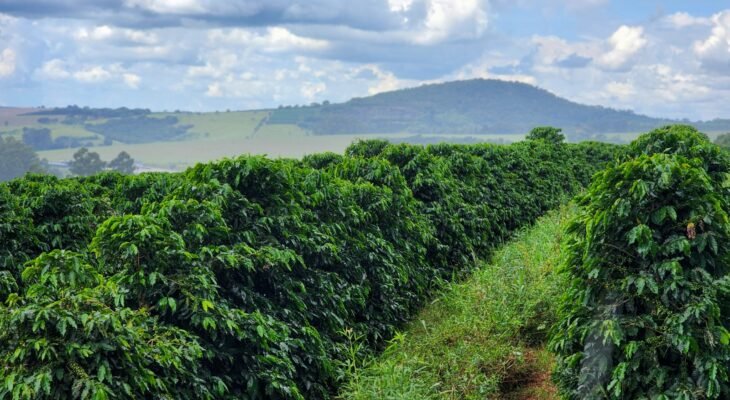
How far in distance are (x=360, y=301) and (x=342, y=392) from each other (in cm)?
125

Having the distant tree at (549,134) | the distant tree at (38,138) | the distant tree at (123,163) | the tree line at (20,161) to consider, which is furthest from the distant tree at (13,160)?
the distant tree at (549,134)

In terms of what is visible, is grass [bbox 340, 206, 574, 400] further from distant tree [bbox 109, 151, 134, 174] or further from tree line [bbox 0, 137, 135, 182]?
distant tree [bbox 109, 151, 134, 174]

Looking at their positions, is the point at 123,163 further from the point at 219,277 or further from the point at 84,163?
the point at 219,277

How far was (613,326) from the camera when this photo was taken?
17.9 ft

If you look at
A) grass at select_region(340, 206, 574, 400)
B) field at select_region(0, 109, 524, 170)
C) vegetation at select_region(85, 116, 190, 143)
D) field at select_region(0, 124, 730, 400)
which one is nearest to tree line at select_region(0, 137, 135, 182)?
field at select_region(0, 109, 524, 170)


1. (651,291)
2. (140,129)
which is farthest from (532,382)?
(140,129)

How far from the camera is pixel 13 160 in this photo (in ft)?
284

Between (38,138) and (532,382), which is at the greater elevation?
(532,382)

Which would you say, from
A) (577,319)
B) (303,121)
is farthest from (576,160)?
(303,121)

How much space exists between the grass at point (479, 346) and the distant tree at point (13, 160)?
84.8m

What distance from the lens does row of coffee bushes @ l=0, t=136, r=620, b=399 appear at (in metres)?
4.62

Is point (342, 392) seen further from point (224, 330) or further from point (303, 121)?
point (303, 121)

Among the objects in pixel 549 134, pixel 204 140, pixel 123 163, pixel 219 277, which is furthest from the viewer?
pixel 204 140

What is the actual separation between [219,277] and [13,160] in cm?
8938
